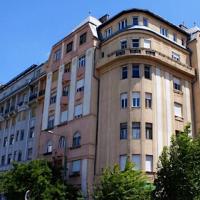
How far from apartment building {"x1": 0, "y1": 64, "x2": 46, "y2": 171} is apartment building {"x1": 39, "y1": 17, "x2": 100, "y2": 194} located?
11.0 feet

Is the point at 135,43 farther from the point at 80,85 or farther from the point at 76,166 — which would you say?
the point at 76,166

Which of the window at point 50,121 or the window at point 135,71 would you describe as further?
the window at point 50,121

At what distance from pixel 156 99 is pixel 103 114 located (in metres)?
5.51

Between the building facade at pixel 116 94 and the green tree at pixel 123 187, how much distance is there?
4967 millimetres

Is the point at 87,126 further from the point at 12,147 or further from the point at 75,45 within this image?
the point at 12,147

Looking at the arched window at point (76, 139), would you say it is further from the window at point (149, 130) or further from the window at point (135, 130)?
the window at point (149, 130)

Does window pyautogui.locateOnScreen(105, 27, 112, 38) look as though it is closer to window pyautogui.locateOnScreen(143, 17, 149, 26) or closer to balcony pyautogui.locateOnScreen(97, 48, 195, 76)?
balcony pyautogui.locateOnScreen(97, 48, 195, 76)

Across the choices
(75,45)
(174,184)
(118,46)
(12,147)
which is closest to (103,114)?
(118,46)

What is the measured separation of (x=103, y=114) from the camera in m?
35.5

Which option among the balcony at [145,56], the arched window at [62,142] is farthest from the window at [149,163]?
the arched window at [62,142]

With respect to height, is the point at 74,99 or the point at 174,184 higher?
the point at 74,99

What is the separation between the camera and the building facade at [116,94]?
33.1 m

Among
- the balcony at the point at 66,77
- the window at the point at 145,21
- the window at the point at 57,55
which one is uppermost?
the window at the point at 145,21

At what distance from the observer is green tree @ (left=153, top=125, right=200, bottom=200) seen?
2298 centimetres
